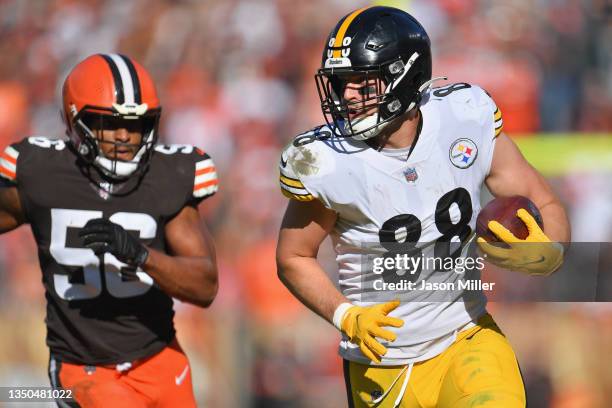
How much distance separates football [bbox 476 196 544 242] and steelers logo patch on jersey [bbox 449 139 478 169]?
216 mm

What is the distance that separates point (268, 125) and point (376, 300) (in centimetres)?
280

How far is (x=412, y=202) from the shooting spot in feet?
9.93

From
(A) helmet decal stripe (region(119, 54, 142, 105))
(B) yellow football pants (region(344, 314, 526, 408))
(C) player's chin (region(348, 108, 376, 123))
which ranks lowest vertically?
(B) yellow football pants (region(344, 314, 526, 408))

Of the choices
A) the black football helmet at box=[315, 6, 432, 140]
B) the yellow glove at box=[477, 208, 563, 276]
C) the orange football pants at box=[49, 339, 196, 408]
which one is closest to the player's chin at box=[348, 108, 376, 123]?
the black football helmet at box=[315, 6, 432, 140]

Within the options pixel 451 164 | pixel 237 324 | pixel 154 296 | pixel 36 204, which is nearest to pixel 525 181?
pixel 451 164

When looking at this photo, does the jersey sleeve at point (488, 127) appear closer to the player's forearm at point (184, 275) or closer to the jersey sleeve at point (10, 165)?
the player's forearm at point (184, 275)

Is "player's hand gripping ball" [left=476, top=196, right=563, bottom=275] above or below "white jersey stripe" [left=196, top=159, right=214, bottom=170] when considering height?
below

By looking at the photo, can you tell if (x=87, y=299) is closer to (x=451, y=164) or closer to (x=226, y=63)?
(x=451, y=164)

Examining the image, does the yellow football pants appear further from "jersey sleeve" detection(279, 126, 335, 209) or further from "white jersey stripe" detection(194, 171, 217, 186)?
"white jersey stripe" detection(194, 171, 217, 186)

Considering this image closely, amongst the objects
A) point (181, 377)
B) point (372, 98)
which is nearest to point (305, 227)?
point (372, 98)

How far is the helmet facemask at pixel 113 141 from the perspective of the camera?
338 cm

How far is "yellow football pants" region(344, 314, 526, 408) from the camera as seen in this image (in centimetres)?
280

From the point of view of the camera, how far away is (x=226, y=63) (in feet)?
19.8

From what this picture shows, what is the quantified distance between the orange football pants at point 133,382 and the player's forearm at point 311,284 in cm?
63
